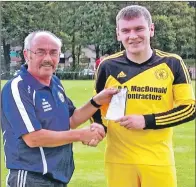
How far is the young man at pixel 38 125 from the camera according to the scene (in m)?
2.37

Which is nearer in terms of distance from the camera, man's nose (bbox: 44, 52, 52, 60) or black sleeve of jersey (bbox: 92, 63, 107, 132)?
man's nose (bbox: 44, 52, 52, 60)

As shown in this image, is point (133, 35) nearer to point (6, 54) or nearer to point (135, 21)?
point (135, 21)

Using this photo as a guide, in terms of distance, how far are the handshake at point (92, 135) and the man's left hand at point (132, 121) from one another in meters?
0.13

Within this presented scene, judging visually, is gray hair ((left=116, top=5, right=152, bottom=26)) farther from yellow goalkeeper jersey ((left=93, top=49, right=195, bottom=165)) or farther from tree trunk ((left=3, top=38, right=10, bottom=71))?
tree trunk ((left=3, top=38, right=10, bottom=71))

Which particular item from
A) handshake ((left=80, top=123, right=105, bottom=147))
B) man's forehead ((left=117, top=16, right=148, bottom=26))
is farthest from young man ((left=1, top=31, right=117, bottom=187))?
man's forehead ((left=117, top=16, right=148, bottom=26))

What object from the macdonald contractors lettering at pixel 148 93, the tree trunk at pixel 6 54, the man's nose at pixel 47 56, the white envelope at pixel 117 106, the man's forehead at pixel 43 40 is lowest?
the tree trunk at pixel 6 54

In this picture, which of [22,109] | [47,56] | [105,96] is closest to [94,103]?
[105,96]

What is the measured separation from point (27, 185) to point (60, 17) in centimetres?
1859

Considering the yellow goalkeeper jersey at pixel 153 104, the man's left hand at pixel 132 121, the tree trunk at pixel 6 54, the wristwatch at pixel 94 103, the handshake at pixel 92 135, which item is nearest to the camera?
the handshake at pixel 92 135

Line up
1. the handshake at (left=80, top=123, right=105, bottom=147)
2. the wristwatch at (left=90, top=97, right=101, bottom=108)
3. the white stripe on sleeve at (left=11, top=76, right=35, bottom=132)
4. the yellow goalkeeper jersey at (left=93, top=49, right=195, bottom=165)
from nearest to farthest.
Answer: the white stripe on sleeve at (left=11, top=76, right=35, bottom=132) < the handshake at (left=80, top=123, right=105, bottom=147) < the yellow goalkeeper jersey at (left=93, top=49, right=195, bottom=165) < the wristwatch at (left=90, top=97, right=101, bottom=108)

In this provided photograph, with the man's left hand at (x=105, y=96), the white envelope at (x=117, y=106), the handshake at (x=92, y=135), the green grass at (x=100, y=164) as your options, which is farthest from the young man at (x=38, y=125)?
the green grass at (x=100, y=164)

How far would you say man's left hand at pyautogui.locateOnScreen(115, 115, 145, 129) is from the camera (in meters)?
2.56

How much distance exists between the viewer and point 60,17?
20.5 m

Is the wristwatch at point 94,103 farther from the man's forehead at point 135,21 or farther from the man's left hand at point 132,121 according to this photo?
the man's forehead at point 135,21
